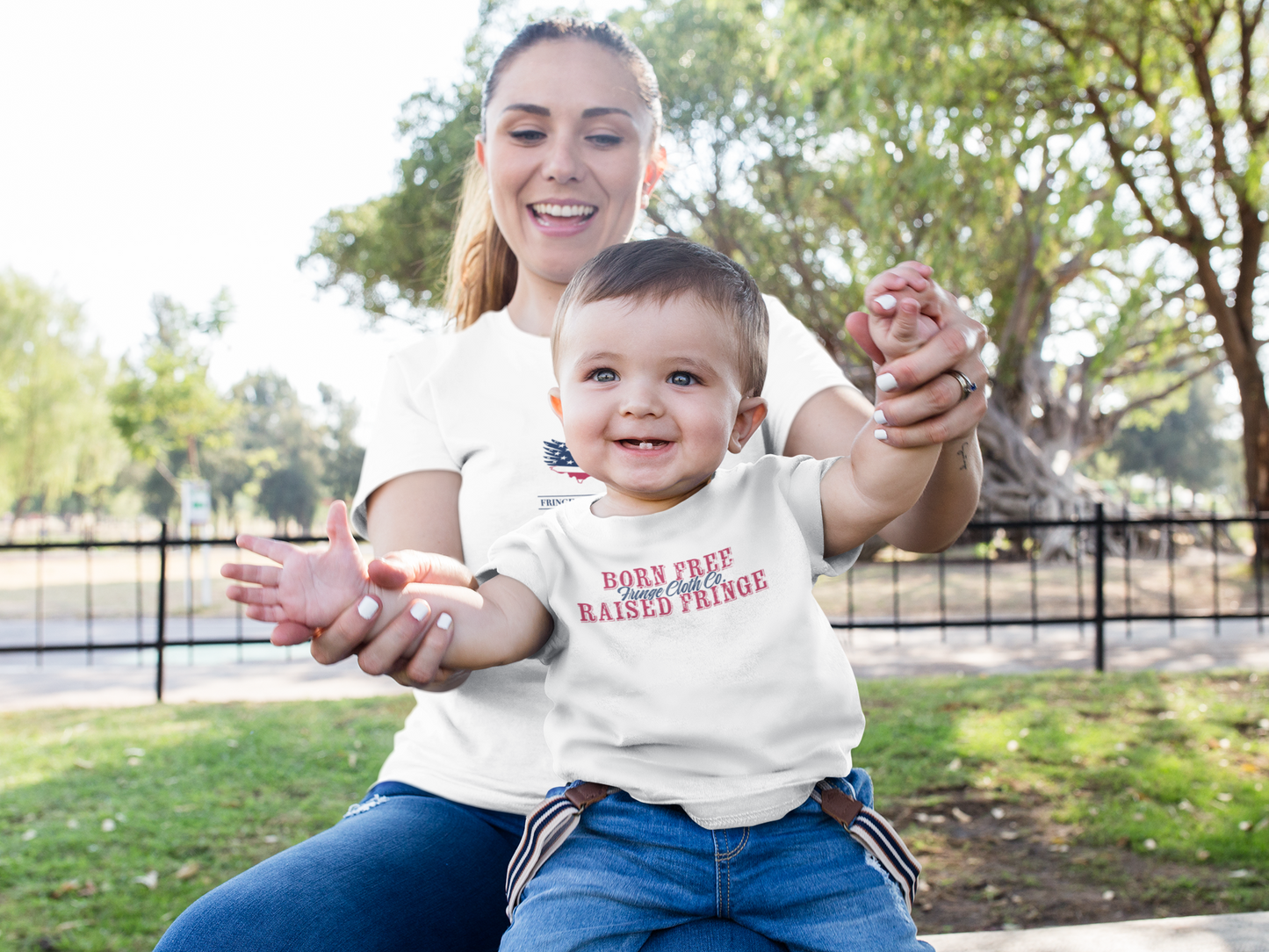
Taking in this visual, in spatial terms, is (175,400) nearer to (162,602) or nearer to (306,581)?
(162,602)

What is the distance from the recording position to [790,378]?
1753 millimetres

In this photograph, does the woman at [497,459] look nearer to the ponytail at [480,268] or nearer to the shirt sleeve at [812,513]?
the ponytail at [480,268]

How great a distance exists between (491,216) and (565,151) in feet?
1.21

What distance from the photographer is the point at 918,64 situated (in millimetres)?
9680

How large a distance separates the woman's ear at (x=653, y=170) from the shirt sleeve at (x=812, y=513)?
88 centimetres

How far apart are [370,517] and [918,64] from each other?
9.57m

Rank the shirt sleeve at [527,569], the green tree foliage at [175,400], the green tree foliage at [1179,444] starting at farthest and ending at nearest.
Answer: the green tree foliage at [1179,444] < the green tree foliage at [175,400] < the shirt sleeve at [527,569]

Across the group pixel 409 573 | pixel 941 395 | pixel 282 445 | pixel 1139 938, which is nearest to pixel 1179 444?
pixel 282 445

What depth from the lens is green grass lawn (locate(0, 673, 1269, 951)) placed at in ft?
12.8

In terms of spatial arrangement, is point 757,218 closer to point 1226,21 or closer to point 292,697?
point 1226,21

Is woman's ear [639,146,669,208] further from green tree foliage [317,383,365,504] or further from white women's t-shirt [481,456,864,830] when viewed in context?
green tree foliage [317,383,365,504]

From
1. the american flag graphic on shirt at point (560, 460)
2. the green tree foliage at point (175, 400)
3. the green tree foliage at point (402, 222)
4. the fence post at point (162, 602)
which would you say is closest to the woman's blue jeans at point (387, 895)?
the american flag graphic on shirt at point (560, 460)

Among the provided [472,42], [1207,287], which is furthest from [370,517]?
[472,42]

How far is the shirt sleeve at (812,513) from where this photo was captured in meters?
1.35
